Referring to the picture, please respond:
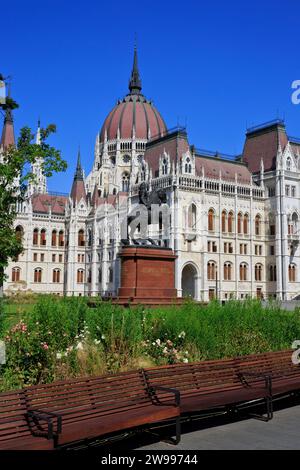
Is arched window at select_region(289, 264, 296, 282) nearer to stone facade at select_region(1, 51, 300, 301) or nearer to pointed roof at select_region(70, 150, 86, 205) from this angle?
stone facade at select_region(1, 51, 300, 301)

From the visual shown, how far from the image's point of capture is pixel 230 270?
6194cm

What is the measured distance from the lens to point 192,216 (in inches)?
2339

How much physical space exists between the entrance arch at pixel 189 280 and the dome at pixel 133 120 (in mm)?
34456

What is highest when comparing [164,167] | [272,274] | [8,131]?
[8,131]

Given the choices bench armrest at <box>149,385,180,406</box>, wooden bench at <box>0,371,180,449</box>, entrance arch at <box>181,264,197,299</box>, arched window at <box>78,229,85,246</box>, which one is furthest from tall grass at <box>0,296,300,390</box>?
arched window at <box>78,229,85,246</box>

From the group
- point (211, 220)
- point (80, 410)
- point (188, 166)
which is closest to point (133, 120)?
point (188, 166)

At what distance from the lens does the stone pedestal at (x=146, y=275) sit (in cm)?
2183

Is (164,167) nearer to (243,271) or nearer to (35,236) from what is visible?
(243,271)

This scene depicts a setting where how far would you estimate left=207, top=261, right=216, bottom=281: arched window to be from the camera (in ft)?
196

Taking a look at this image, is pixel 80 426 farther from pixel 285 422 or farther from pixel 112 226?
pixel 112 226

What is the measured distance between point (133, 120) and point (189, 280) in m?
40.3

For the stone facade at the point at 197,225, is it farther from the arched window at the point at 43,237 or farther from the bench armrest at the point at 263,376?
the bench armrest at the point at 263,376
